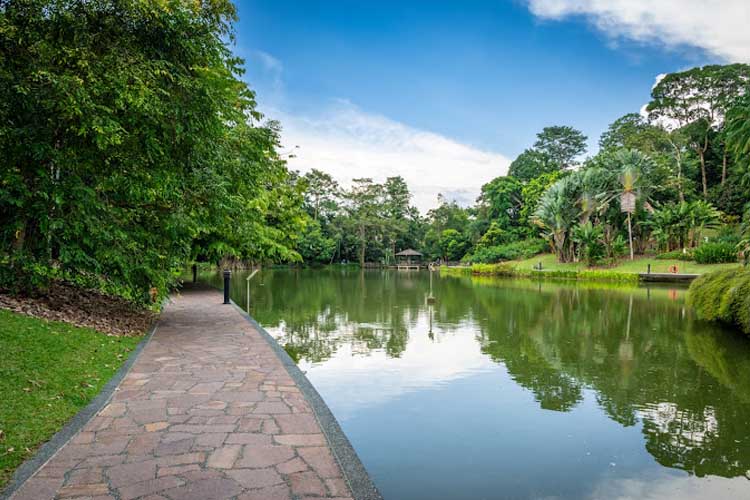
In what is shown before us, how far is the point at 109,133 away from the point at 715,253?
30.7 m

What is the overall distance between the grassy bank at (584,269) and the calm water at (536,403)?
58.1 feet

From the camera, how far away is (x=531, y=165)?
55.0 meters

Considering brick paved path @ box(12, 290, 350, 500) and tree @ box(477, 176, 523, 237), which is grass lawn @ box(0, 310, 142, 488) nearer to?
brick paved path @ box(12, 290, 350, 500)

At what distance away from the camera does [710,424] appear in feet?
16.5

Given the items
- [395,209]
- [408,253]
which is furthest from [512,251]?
[395,209]

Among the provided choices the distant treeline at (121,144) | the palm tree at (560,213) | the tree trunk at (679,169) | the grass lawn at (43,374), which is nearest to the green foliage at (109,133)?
the distant treeline at (121,144)

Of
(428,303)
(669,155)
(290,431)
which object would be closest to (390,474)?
(290,431)

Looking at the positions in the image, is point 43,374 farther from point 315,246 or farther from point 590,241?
point 315,246

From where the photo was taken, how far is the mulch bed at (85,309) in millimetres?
6957

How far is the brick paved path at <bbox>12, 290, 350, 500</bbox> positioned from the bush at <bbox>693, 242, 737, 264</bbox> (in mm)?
28936

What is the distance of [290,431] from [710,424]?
14.2 ft

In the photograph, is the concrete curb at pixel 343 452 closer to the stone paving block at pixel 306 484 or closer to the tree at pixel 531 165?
the stone paving block at pixel 306 484

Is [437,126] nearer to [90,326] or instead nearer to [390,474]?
[90,326]

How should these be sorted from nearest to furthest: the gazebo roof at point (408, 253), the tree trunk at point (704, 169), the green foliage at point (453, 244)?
the tree trunk at point (704, 169) < the green foliage at point (453, 244) < the gazebo roof at point (408, 253)
